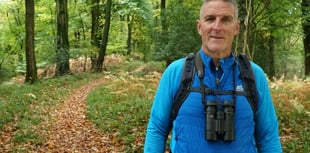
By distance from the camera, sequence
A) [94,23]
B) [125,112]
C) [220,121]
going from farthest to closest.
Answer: [94,23] < [125,112] < [220,121]

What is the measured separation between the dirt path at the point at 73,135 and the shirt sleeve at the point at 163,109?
4.77 meters

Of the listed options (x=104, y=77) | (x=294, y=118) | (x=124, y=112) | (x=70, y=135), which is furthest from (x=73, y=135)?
(x=104, y=77)

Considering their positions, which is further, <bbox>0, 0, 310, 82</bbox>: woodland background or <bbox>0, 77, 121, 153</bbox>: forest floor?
<bbox>0, 0, 310, 82</bbox>: woodland background

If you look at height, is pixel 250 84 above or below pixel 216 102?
above

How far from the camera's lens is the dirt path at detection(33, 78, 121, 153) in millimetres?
7195

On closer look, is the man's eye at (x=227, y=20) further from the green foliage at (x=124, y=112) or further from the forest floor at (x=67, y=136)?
the forest floor at (x=67, y=136)

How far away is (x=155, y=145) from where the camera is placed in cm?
232

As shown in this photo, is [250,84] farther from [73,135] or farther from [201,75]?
[73,135]

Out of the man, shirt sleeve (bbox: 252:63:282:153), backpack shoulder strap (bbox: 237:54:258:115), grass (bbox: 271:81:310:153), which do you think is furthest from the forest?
backpack shoulder strap (bbox: 237:54:258:115)

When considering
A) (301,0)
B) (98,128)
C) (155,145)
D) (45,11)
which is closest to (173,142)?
(155,145)

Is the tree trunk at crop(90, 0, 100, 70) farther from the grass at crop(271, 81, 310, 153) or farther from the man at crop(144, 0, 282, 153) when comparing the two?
the man at crop(144, 0, 282, 153)

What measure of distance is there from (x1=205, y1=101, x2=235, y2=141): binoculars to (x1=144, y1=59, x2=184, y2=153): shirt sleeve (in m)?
0.28

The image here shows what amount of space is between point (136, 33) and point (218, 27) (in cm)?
3262

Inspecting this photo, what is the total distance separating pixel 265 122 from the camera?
2.28 metres
